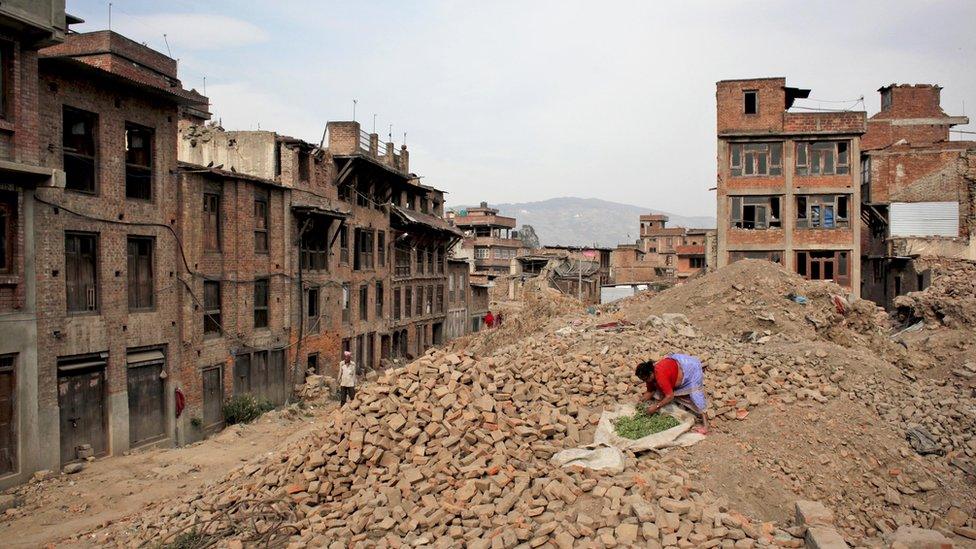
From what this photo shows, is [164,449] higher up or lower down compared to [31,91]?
lower down

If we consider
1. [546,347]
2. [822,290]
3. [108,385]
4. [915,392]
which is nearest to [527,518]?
[546,347]

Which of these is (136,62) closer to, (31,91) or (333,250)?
(333,250)

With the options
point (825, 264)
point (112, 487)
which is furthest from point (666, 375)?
point (825, 264)

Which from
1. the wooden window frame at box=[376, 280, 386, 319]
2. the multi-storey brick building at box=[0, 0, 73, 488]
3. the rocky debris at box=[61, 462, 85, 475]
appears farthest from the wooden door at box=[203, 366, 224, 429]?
the wooden window frame at box=[376, 280, 386, 319]

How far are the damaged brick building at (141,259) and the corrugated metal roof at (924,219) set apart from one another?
29524 millimetres

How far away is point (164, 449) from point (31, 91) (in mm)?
10181

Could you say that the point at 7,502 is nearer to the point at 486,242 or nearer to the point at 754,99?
the point at 754,99

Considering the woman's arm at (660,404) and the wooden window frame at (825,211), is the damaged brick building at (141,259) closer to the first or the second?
the woman's arm at (660,404)

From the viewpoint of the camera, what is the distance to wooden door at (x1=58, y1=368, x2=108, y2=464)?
16.2m

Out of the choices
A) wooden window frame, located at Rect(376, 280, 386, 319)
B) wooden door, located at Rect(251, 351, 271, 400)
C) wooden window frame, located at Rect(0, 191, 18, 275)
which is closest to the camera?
wooden window frame, located at Rect(0, 191, 18, 275)

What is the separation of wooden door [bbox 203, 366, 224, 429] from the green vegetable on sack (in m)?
14.9

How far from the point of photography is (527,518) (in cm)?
930

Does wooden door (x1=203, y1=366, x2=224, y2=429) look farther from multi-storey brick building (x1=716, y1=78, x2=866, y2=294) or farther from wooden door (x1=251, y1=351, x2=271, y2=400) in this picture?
multi-storey brick building (x1=716, y1=78, x2=866, y2=294)

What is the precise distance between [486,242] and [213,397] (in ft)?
161
